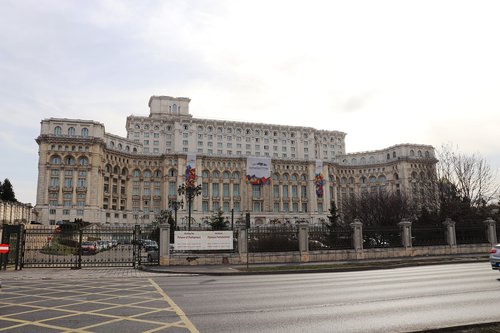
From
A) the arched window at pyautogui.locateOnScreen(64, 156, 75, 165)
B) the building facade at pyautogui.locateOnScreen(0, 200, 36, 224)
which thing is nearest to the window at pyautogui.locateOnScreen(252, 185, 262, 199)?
the arched window at pyautogui.locateOnScreen(64, 156, 75, 165)

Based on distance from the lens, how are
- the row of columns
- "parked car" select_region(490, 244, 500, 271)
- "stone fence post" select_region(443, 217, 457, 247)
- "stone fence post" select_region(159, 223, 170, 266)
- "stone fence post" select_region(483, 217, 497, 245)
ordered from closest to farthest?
"parked car" select_region(490, 244, 500, 271)
"stone fence post" select_region(159, 223, 170, 266)
the row of columns
"stone fence post" select_region(443, 217, 457, 247)
"stone fence post" select_region(483, 217, 497, 245)

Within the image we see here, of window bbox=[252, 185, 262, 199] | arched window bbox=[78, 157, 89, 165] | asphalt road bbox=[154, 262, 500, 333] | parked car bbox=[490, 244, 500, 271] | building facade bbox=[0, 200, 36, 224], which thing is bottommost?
asphalt road bbox=[154, 262, 500, 333]

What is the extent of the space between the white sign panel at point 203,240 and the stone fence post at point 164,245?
0.59 metres

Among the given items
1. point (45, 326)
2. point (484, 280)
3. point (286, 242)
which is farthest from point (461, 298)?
point (286, 242)

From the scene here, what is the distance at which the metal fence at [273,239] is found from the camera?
2572 cm

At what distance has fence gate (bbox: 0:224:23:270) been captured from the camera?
21.6 metres

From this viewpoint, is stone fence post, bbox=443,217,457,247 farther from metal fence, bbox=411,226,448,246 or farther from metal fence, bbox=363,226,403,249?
metal fence, bbox=363,226,403,249

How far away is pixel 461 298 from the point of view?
10.0m

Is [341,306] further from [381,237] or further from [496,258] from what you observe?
[381,237]

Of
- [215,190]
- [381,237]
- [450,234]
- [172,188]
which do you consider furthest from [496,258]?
[215,190]

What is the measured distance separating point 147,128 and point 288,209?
5477 centimetres

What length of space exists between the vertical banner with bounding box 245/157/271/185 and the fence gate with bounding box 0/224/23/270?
73.6 metres

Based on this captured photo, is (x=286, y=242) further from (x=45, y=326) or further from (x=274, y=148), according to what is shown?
(x=274, y=148)

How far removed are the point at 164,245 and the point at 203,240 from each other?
98.8 inches
